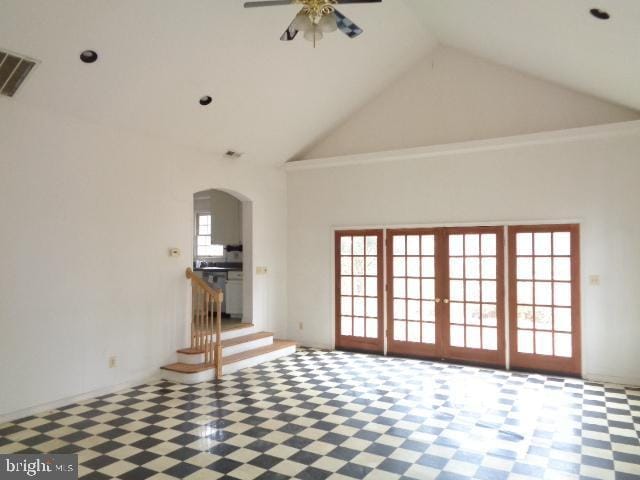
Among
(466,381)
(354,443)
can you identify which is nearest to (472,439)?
(354,443)

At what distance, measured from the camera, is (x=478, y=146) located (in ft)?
22.7

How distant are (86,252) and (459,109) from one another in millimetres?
5396

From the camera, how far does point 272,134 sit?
7523 mm

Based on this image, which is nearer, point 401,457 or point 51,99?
point 401,457

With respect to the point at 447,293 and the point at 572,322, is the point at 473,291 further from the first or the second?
the point at 572,322

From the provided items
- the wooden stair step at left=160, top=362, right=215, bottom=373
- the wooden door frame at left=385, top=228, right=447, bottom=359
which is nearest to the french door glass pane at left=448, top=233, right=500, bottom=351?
the wooden door frame at left=385, top=228, right=447, bottom=359

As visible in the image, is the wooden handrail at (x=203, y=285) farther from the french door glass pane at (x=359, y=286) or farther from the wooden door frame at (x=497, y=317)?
the wooden door frame at (x=497, y=317)

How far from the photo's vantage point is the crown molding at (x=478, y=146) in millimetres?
6070

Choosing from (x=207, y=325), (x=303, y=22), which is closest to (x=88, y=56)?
(x=303, y=22)

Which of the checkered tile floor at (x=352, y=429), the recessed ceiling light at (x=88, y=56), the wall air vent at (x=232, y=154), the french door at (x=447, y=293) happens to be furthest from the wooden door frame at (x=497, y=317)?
the recessed ceiling light at (x=88, y=56)

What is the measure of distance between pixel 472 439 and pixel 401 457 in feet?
2.57

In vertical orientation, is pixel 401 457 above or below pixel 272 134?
below

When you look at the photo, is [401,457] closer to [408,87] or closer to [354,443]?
[354,443]

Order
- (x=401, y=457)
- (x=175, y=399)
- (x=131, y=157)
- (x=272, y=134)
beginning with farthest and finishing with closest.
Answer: (x=272, y=134) < (x=131, y=157) < (x=175, y=399) < (x=401, y=457)
